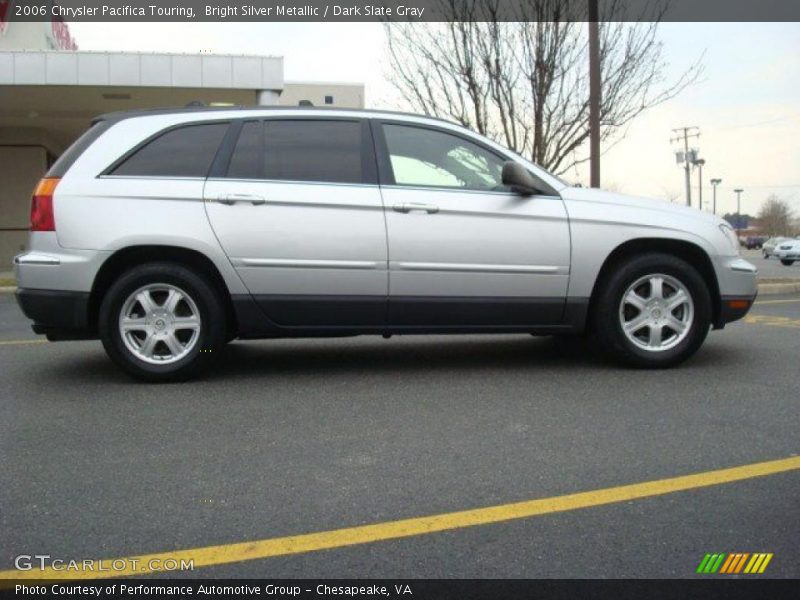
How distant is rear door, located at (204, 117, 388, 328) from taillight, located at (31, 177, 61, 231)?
99 cm

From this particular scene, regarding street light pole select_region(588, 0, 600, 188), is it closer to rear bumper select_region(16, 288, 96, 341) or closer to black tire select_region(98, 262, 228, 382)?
black tire select_region(98, 262, 228, 382)

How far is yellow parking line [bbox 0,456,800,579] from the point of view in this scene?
2.63m

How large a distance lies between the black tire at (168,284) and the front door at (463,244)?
119 centimetres

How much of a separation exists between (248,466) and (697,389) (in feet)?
9.66

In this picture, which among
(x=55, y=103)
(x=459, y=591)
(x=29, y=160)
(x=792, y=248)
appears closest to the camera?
(x=459, y=591)

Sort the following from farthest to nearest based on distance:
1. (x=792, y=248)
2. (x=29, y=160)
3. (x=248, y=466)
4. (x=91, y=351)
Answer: (x=792, y=248), (x=29, y=160), (x=91, y=351), (x=248, y=466)

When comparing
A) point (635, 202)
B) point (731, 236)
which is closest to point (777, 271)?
point (731, 236)

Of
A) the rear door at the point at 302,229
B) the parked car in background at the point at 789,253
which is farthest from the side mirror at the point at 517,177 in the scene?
the parked car in background at the point at 789,253

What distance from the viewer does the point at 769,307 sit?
9.61 meters

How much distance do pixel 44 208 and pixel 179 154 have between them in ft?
3.03

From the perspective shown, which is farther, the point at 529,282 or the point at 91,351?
the point at 91,351

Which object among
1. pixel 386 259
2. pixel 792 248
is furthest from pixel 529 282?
pixel 792 248

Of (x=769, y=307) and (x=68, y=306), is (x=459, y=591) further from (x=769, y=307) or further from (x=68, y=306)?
(x=769, y=307)

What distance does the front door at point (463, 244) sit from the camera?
16.8 ft
